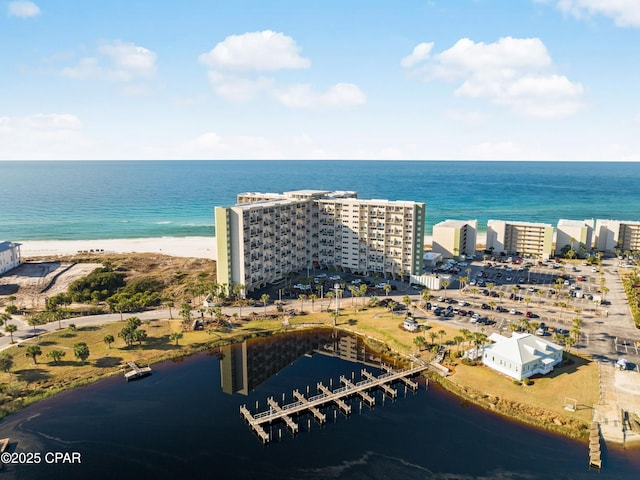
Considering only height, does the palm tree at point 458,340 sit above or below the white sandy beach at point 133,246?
below

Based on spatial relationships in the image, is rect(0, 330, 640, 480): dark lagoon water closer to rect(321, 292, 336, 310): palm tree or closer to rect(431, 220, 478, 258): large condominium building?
rect(321, 292, 336, 310): palm tree

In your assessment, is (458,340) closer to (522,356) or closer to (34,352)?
(522,356)

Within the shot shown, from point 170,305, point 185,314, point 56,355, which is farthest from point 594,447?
point 170,305

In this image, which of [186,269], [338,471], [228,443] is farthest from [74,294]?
[338,471]

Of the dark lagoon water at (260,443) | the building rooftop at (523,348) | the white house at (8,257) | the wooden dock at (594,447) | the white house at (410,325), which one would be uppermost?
the white house at (8,257)

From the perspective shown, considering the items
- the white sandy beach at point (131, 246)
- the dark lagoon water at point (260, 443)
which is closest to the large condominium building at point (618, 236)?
the dark lagoon water at point (260, 443)

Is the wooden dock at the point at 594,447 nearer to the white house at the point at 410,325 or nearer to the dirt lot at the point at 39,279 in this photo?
the white house at the point at 410,325
